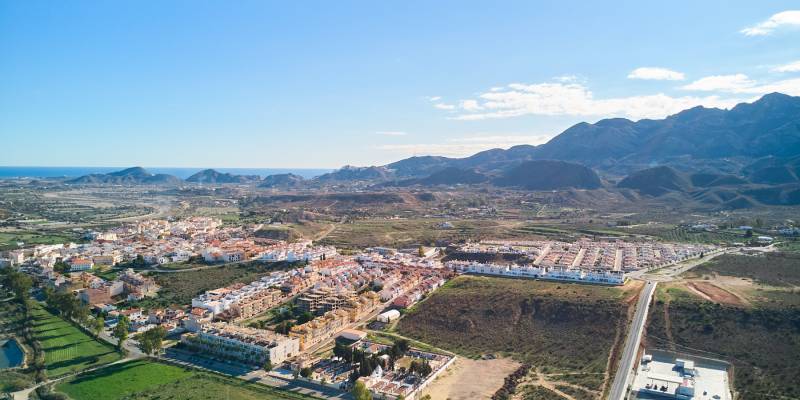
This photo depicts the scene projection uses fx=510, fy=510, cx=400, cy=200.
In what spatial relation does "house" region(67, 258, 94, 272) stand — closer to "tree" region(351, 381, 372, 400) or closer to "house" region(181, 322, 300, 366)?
"house" region(181, 322, 300, 366)

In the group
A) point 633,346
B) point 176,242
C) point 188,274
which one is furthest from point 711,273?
point 176,242

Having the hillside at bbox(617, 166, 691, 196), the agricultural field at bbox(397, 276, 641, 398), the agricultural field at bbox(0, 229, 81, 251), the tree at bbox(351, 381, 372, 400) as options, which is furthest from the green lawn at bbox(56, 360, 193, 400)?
the hillside at bbox(617, 166, 691, 196)

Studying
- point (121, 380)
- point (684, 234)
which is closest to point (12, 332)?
point (121, 380)

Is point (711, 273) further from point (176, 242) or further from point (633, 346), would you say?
point (176, 242)

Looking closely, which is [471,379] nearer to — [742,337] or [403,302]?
[403,302]

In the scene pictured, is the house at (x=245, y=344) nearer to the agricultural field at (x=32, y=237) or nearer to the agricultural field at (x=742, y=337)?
the agricultural field at (x=742, y=337)

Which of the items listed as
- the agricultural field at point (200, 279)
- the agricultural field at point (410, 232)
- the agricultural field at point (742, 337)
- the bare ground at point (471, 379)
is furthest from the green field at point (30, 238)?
the agricultural field at point (742, 337)
